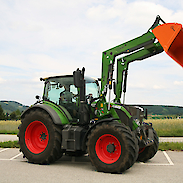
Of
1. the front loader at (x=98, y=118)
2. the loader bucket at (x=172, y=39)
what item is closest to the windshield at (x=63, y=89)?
the front loader at (x=98, y=118)

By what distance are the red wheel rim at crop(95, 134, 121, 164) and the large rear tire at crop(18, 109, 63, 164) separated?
1.37 meters

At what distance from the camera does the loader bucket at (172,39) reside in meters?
5.66

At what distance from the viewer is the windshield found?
7.89m

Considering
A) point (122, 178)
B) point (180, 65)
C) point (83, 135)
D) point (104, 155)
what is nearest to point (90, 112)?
point (83, 135)

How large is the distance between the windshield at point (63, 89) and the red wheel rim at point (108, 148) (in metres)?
1.82

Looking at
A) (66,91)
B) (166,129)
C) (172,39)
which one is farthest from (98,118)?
(166,129)

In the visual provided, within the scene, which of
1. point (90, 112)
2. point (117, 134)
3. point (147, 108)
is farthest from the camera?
point (147, 108)

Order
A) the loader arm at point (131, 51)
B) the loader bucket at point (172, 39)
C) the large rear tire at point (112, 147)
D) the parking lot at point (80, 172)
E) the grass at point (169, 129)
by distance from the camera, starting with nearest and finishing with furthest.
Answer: the loader bucket at point (172, 39), the parking lot at point (80, 172), the large rear tire at point (112, 147), the loader arm at point (131, 51), the grass at point (169, 129)

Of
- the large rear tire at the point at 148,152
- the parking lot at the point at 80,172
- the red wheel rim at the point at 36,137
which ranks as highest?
the red wheel rim at the point at 36,137

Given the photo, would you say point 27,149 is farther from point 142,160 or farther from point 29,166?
point 142,160

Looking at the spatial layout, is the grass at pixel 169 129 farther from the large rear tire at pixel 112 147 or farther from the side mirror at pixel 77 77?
the side mirror at pixel 77 77

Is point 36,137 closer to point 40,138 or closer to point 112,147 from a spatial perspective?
point 40,138

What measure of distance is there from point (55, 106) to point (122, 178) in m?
3.18

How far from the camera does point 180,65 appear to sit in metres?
5.86
